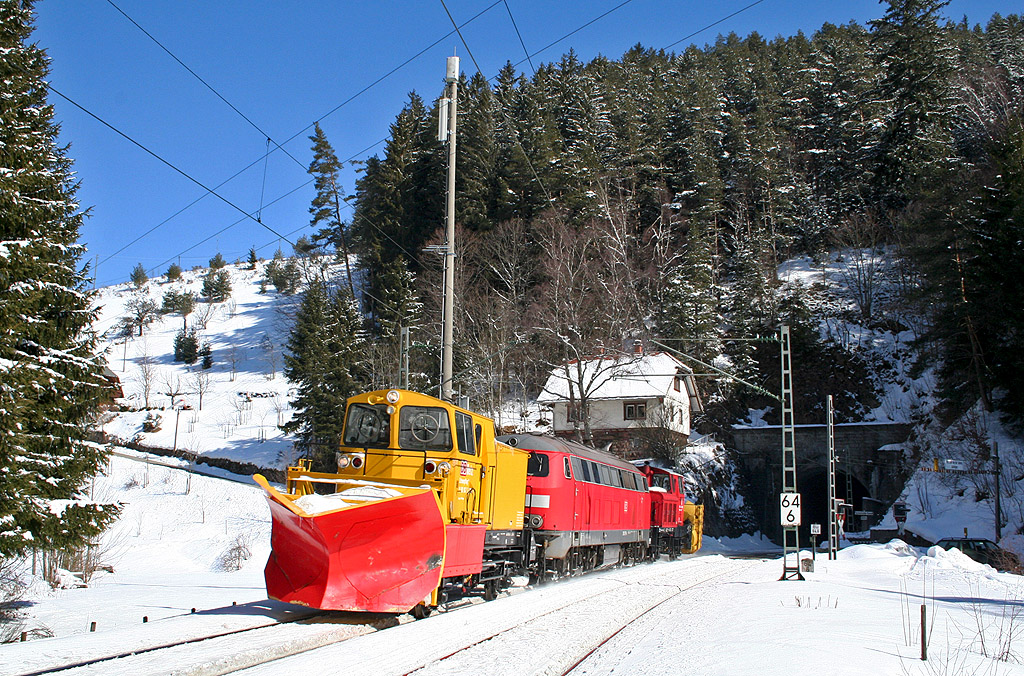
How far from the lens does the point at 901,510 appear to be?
128 feet

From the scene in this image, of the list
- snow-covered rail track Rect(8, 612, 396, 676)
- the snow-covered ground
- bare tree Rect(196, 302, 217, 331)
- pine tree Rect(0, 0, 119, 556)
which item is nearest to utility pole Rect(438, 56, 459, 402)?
the snow-covered ground

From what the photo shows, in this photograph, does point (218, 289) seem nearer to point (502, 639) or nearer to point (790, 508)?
point (790, 508)

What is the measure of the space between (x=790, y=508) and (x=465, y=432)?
35.2 ft

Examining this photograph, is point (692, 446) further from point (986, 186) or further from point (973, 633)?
point (973, 633)

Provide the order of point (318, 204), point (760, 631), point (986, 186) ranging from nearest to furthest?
1. point (760, 631)
2. point (986, 186)
3. point (318, 204)

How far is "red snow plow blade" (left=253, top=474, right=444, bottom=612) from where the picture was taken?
8891 mm

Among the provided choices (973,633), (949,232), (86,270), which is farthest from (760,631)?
(949,232)

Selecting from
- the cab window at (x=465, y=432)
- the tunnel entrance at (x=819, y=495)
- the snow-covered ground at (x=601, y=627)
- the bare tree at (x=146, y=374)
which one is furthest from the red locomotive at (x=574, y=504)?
the bare tree at (x=146, y=374)

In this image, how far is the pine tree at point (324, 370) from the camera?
43.2 metres

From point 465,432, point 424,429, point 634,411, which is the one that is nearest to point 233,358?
point 634,411

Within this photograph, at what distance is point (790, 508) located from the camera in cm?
1839

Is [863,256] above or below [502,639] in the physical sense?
above

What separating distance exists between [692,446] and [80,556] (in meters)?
39.2

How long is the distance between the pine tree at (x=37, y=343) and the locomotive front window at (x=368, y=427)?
508 centimetres
